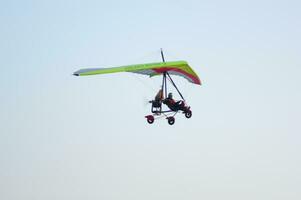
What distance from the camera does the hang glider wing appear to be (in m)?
60.4

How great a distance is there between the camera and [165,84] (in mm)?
61812

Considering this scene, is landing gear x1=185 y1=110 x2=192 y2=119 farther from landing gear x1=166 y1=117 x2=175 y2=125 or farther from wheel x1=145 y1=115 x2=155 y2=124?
wheel x1=145 y1=115 x2=155 y2=124

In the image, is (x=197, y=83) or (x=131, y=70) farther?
(x=197, y=83)

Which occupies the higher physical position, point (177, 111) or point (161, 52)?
point (161, 52)

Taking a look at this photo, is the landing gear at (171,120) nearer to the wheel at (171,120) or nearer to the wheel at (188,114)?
the wheel at (171,120)

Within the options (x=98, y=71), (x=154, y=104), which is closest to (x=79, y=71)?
(x=98, y=71)

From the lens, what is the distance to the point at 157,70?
207ft

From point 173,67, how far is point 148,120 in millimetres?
4326

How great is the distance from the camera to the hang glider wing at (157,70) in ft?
198

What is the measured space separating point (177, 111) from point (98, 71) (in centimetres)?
610

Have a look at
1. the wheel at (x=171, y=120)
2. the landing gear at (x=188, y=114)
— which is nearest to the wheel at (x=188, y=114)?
the landing gear at (x=188, y=114)

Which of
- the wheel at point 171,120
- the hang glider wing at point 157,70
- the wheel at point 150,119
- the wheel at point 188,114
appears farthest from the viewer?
the wheel at point 188,114

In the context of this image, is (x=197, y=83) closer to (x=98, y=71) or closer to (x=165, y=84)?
(x=165, y=84)

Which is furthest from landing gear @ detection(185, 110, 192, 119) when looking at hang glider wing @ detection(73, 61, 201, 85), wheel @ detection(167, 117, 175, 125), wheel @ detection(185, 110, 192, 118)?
hang glider wing @ detection(73, 61, 201, 85)
